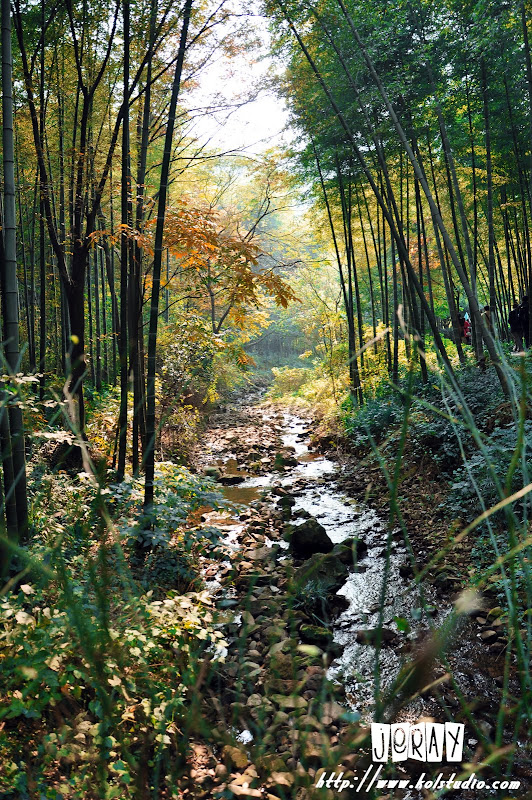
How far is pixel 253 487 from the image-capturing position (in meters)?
5.80

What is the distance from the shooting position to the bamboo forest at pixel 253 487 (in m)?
0.80

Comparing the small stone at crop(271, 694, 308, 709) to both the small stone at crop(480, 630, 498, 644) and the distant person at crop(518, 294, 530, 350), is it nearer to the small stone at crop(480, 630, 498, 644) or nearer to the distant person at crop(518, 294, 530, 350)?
the small stone at crop(480, 630, 498, 644)

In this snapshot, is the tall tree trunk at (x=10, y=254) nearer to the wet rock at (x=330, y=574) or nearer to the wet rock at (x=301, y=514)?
the wet rock at (x=330, y=574)

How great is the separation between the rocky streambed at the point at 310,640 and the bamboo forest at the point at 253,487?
0.06 ft

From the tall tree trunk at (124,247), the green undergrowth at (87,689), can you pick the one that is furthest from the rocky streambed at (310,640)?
the tall tree trunk at (124,247)

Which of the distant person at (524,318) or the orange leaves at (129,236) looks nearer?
the orange leaves at (129,236)

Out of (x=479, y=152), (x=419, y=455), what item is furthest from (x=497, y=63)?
(x=419, y=455)

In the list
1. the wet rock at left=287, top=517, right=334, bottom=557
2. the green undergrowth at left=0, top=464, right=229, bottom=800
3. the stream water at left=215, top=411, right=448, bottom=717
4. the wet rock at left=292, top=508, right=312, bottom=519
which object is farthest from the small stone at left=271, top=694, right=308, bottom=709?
the wet rock at left=292, top=508, right=312, bottom=519

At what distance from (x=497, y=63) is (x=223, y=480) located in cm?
562

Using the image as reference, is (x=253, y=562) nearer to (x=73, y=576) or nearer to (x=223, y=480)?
(x=73, y=576)

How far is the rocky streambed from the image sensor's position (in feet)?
2.13

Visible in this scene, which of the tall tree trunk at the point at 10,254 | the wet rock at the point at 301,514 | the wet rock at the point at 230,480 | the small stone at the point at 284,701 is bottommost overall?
the small stone at the point at 284,701

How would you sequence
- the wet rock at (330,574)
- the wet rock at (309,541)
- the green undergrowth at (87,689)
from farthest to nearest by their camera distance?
the wet rock at (309,541) → the wet rock at (330,574) → the green undergrowth at (87,689)

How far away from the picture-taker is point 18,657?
4.77ft
